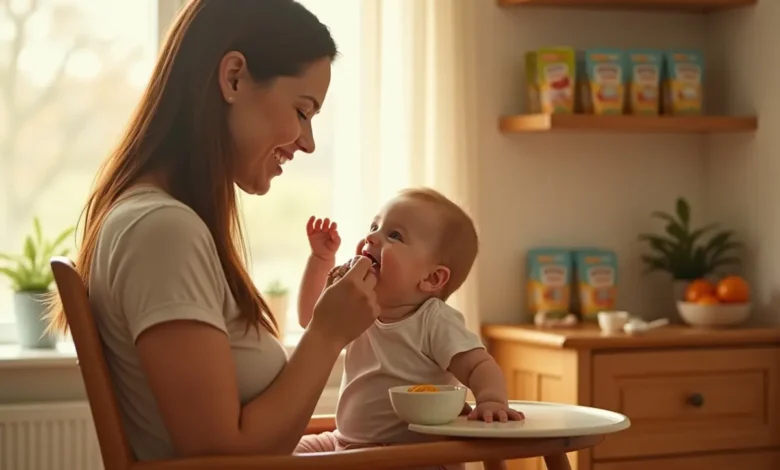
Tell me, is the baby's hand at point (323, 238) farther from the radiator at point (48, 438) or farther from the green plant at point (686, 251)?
the green plant at point (686, 251)

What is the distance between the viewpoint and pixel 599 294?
3348mm

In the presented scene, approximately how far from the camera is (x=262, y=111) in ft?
5.42

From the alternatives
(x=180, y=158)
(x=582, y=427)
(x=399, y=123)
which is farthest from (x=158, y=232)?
(x=399, y=123)

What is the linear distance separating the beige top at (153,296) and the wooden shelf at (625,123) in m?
1.69

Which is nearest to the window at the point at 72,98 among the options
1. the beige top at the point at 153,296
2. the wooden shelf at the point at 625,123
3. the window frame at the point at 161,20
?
the window frame at the point at 161,20

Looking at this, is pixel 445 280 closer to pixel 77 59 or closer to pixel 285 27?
pixel 285 27

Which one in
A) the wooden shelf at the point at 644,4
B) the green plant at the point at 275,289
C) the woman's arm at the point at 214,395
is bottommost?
the green plant at the point at 275,289

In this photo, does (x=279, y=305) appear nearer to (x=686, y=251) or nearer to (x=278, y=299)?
(x=278, y=299)

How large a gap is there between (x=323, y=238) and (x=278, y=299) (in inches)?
44.0

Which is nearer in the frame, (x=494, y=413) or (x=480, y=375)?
(x=494, y=413)

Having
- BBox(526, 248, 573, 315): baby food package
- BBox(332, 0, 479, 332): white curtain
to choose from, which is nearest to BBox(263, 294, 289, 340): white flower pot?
BBox(332, 0, 479, 332): white curtain

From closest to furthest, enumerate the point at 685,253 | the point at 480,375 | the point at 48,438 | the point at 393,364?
the point at 480,375 → the point at 393,364 → the point at 48,438 → the point at 685,253

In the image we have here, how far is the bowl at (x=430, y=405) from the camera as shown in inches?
67.1

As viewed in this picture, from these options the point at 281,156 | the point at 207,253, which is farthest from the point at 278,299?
the point at 207,253
